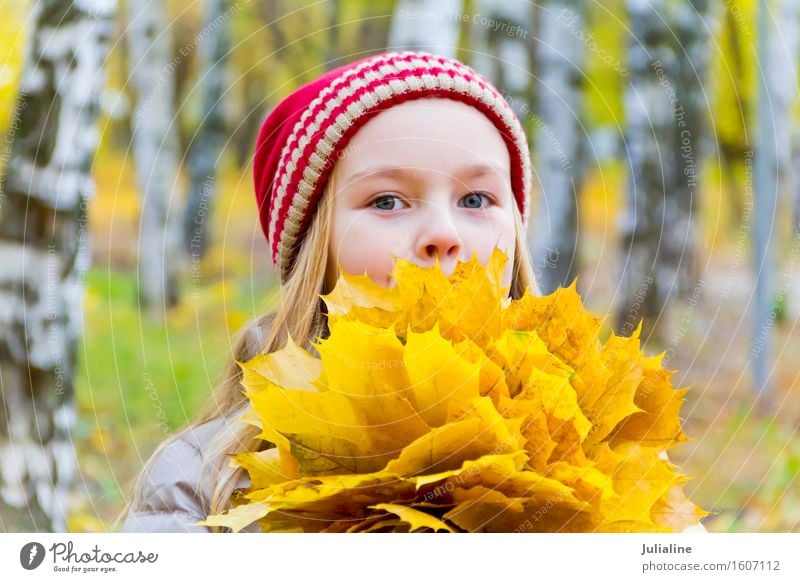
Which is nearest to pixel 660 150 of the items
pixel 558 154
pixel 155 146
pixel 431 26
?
pixel 558 154

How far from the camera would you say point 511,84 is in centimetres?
129

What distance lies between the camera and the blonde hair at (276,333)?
71cm

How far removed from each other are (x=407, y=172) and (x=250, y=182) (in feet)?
1.57

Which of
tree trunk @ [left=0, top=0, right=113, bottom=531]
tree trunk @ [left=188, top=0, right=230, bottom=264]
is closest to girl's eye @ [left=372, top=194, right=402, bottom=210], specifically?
tree trunk @ [left=188, top=0, right=230, bottom=264]

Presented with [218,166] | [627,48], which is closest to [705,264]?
Result: [627,48]

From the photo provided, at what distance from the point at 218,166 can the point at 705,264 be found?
2.37ft

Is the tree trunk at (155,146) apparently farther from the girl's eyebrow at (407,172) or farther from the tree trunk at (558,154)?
the tree trunk at (558,154)

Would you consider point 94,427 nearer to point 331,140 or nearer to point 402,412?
point 331,140

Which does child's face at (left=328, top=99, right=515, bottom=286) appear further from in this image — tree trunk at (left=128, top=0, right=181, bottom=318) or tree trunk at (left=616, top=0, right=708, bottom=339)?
tree trunk at (left=616, top=0, right=708, bottom=339)

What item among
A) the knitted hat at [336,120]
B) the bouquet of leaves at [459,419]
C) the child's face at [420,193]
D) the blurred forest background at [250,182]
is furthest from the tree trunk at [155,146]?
the bouquet of leaves at [459,419]

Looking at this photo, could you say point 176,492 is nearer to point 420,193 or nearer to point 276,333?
point 276,333

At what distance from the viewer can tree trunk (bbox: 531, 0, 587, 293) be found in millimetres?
1186

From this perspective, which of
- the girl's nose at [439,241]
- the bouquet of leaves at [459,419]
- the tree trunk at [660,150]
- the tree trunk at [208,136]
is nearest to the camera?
the bouquet of leaves at [459,419]

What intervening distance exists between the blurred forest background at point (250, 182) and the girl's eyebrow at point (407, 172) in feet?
0.76
